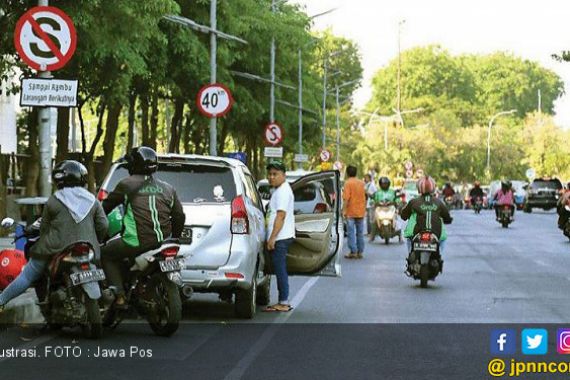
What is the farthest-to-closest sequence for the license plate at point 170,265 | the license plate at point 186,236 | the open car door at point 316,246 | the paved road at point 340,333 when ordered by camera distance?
the open car door at point 316,246, the license plate at point 186,236, the license plate at point 170,265, the paved road at point 340,333

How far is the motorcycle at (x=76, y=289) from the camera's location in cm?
1180

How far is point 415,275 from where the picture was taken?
64.4ft

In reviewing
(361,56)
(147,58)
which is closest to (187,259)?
(147,58)

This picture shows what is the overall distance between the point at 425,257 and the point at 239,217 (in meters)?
5.86

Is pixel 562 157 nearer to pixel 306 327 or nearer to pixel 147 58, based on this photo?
pixel 147 58

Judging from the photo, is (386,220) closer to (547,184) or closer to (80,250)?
(80,250)

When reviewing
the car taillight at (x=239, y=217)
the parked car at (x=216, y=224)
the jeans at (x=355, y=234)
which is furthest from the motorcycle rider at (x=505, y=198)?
the car taillight at (x=239, y=217)

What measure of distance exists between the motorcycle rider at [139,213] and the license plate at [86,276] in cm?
78

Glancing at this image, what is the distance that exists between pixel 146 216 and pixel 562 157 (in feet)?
344

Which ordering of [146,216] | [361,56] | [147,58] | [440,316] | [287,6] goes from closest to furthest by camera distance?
1. [146,216]
2. [440,316]
3. [147,58]
4. [287,6]
5. [361,56]

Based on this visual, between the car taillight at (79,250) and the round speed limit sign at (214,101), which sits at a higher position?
the round speed limit sign at (214,101)

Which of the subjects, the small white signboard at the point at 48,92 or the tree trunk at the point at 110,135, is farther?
the tree trunk at the point at 110,135

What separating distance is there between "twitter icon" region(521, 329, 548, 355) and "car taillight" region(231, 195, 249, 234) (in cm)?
298

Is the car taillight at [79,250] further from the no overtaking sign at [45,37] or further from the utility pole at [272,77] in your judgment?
the utility pole at [272,77]
